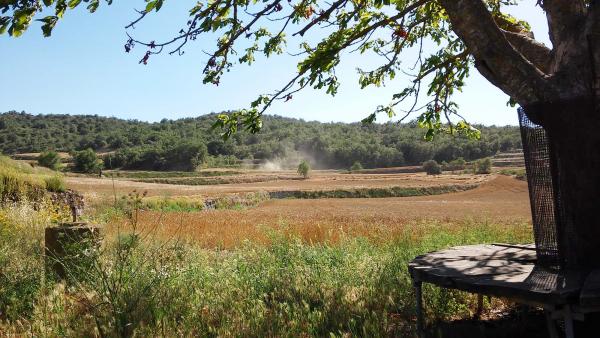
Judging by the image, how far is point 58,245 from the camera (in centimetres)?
577

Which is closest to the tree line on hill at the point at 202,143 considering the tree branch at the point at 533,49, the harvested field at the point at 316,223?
the harvested field at the point at 316,223

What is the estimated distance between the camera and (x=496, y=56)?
3.91 metres

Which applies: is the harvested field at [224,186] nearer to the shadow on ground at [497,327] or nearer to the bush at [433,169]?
the bush at [433,169]

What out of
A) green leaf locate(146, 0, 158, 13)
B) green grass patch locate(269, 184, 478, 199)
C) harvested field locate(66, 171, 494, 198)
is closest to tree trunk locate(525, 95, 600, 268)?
green leaf locate(146, 0, 158, 13)

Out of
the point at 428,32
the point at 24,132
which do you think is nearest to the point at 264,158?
the point at 24,132

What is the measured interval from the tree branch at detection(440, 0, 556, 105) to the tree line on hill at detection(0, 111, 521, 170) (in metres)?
86.9

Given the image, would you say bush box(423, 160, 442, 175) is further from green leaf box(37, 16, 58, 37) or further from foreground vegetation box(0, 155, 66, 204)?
green leaf box(37, 16, 58, 37)

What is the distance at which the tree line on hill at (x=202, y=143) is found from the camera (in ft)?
361

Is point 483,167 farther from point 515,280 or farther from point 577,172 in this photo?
point 515,280

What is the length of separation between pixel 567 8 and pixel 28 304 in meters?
5.64

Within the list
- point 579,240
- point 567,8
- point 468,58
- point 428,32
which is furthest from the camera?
point 428,32

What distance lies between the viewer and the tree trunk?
11.7 feet

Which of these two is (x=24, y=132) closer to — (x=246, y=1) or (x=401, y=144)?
(x=401, y=144)

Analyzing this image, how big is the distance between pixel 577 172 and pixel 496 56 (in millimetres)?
1126
